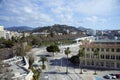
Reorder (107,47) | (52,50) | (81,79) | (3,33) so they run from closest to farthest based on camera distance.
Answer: (81,79) → (107,47) → (52,50) → (3,33)

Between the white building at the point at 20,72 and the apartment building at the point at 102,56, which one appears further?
the apartment building at the point at 102,56

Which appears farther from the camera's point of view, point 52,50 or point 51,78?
point 52,50

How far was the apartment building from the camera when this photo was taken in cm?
5278

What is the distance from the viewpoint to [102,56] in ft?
179

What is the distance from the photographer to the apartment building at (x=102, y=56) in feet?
173

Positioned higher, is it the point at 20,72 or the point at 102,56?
the point at 20,72

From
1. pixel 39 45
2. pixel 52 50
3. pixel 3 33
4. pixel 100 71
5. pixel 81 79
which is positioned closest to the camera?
pixel 81 79

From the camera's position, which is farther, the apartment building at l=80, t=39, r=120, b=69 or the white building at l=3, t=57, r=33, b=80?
the apartment building at l=80, t=39, r=120, b=69

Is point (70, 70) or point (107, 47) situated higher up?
point (107, 47)

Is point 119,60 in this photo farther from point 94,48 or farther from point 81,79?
point 81,79

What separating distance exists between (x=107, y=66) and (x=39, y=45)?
6394 cm

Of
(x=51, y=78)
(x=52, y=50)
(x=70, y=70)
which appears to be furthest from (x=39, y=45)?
(x=51, y=78)

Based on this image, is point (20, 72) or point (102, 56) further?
point (102, 56)

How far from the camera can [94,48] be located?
5503 cm
